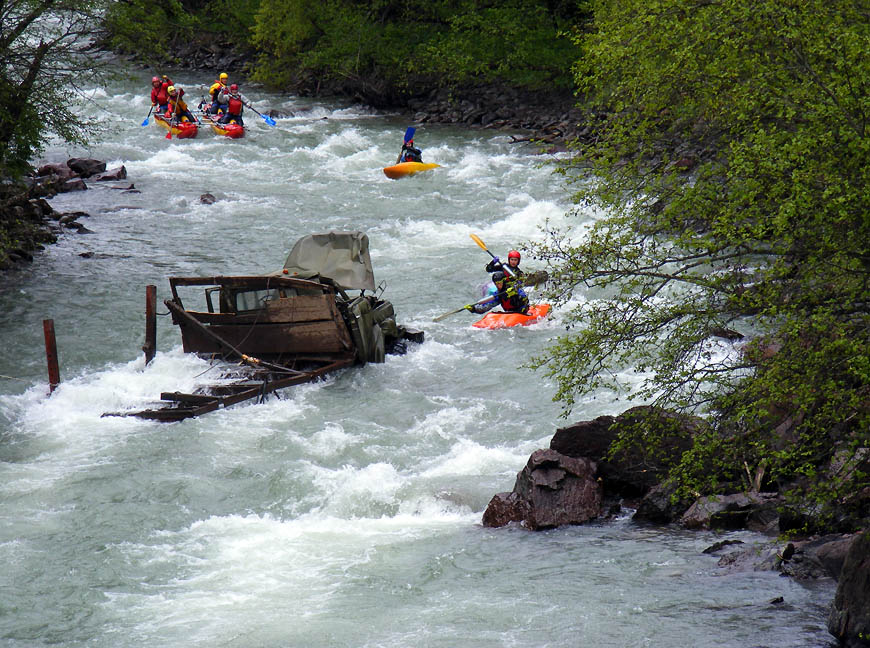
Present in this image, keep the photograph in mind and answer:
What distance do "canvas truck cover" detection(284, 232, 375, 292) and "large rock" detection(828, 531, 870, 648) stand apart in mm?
9418

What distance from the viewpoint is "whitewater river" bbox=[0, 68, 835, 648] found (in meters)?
8.73

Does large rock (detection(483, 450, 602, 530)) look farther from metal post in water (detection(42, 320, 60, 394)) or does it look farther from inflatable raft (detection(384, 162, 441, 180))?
inflatable raft (detection(384, 162, 441, 180))

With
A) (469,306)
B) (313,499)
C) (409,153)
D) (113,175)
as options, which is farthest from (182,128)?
(313,499)

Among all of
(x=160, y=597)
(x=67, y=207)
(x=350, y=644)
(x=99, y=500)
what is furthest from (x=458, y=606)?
(x=67, y=207)

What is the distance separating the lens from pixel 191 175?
27938 millimetres

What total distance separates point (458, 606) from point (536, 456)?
248 centimetres

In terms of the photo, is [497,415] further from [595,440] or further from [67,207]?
[67,207]

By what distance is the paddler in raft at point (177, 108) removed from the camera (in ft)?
103

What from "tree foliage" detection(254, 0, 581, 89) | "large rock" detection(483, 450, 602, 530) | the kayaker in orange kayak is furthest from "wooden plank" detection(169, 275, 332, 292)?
"tree foliage" detection(254, 0, 581, 89)

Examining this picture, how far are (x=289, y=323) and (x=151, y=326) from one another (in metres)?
2.04

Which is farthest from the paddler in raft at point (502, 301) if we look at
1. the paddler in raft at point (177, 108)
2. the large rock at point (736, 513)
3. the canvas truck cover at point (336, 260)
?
the paddler in raft at point (177, 108)

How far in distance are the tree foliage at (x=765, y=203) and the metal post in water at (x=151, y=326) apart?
25.3 ft

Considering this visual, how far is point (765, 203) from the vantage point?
7504 mm

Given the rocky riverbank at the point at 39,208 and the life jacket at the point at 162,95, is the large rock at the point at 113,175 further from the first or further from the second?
the life jacket at the point at 162,95
